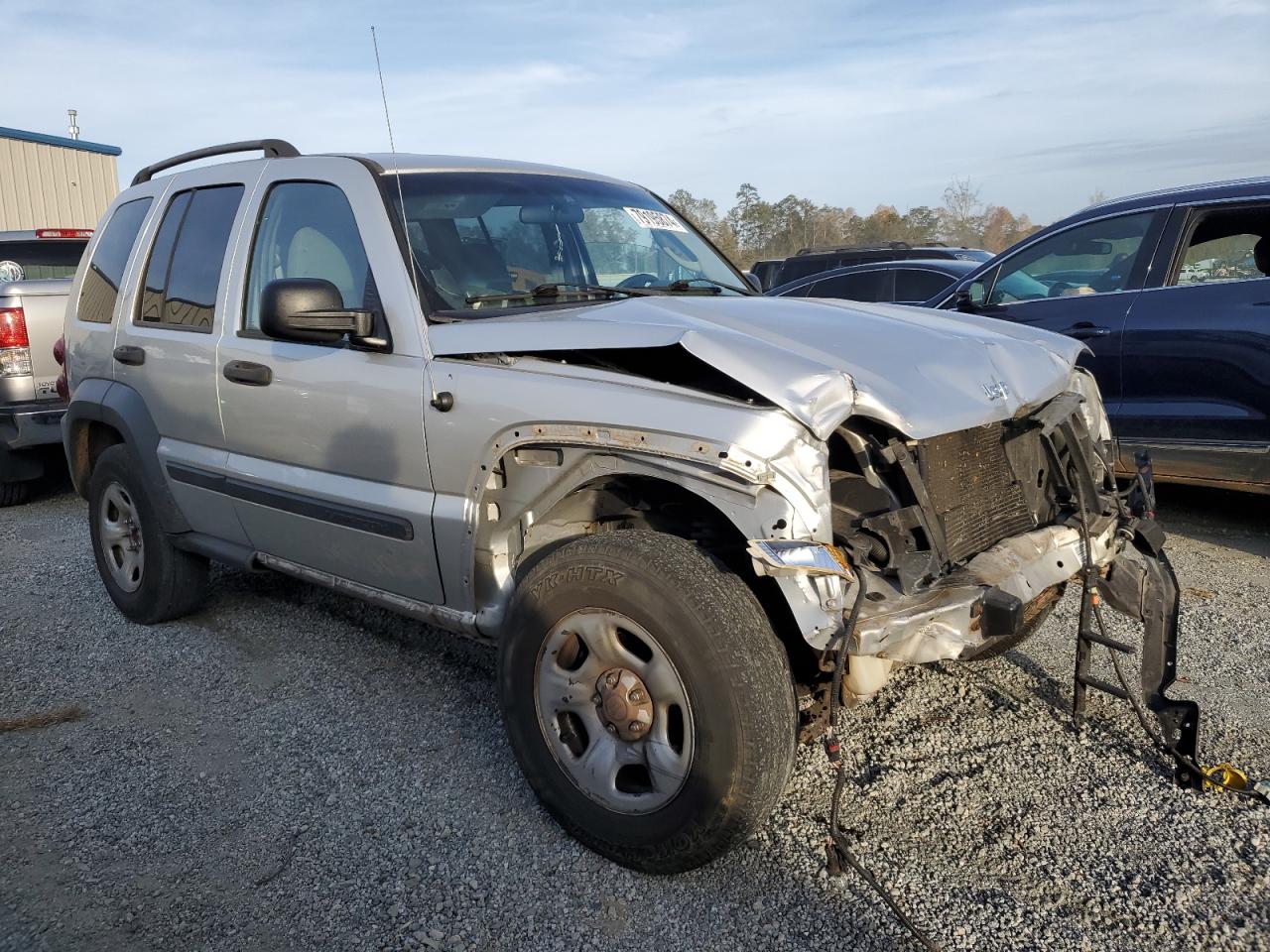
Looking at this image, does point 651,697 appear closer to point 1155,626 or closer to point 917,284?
point 1155,626

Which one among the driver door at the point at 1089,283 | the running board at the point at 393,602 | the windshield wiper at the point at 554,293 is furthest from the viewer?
the driver door at the point at 1089,283

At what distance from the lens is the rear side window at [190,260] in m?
4.07

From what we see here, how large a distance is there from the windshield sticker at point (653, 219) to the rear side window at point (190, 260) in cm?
157

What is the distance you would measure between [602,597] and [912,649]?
794 mm

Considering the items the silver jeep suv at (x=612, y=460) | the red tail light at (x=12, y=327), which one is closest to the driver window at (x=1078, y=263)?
the silver jeep suv at (x=612, y=460)

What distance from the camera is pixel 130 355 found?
4395mm

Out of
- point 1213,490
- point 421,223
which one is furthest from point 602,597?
point 1213,490

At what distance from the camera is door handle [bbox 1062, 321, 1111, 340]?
5652mm

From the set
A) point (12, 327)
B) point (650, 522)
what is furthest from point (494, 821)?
point (12, 327)

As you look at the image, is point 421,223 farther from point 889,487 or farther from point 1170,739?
point 1170,739

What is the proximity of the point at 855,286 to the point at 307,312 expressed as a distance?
8406 millimetres

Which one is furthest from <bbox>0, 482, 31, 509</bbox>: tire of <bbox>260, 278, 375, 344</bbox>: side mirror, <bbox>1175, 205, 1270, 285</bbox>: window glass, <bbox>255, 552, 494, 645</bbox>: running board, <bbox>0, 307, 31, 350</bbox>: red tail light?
<bbox>1175, 205, 1270, 285</bbox>: window glass

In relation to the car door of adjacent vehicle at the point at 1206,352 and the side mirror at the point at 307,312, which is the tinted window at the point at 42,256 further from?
the car door of adjacent vehicle at the point at 1206,352

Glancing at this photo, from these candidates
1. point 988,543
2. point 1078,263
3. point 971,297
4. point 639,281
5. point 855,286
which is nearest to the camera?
point 988,543
